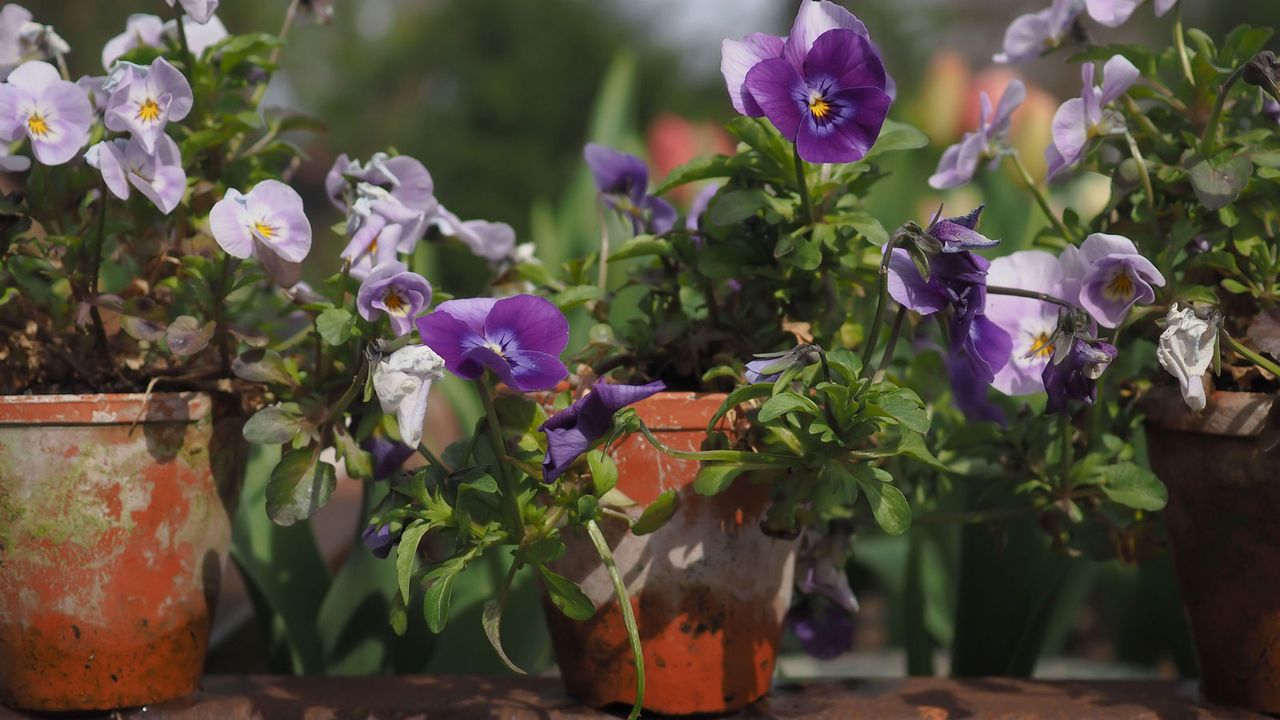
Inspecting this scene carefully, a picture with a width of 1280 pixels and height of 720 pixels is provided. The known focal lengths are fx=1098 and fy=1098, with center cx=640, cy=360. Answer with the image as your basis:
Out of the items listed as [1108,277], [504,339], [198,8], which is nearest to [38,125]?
[198,8]

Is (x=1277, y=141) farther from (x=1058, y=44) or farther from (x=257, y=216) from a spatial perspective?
(x=257, y=216)

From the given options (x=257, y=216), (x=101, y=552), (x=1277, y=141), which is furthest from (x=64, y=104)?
(x=1277, y=141)

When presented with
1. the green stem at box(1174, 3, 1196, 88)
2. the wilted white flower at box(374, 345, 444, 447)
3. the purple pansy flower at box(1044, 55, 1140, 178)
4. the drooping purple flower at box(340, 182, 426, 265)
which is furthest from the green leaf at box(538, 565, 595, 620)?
the green stem at box(1174, 3, 1196, 88)

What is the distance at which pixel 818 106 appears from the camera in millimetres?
700

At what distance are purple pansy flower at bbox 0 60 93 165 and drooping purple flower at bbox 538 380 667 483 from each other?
402 millimetres

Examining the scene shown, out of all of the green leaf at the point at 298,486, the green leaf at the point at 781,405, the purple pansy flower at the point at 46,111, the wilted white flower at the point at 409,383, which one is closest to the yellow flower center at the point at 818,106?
the green leaf at the point at 781,405

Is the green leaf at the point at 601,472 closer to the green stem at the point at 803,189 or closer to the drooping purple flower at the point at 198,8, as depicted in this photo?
the green stem at the point at 803,189

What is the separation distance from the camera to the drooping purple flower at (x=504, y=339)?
68 centimetres

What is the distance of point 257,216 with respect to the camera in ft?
2.49

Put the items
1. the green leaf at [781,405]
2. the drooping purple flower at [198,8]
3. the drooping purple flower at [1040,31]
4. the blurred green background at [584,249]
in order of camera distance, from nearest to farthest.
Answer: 1. the green leaf at [781,405]
2. the drooping purple flower at [198,8]
3. the drooping purple flower at [1040,31]
4. the blurred green background at [584,249]

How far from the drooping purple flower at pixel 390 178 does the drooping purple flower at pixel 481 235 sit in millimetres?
31

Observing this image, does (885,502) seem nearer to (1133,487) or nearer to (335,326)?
(1133,487)

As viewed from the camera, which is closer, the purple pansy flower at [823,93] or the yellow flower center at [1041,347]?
the purple pansy flower at [823,93]

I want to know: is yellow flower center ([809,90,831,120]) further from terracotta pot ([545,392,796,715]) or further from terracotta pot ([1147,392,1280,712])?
terracotta pot ([1147,392,1280,712])
